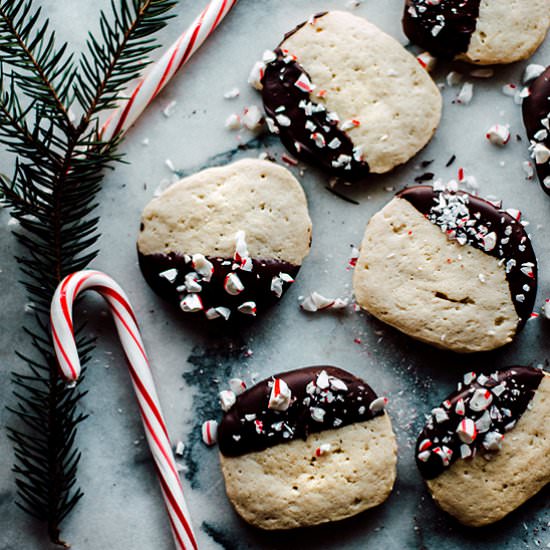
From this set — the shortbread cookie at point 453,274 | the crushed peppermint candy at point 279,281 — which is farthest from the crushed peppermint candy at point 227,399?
the shortbread cookie at point 453,274

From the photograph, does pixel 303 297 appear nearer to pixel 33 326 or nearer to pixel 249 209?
pixel 249 209

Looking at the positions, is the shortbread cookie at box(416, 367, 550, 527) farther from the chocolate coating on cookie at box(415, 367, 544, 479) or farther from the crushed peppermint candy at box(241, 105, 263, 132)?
the crushed peppermint candy at box(241, 105, 263, 132)

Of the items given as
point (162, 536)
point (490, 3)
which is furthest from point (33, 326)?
point (490, 3)

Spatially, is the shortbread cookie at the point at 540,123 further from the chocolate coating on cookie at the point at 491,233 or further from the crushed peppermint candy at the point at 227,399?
the crushed peppermint candy at the point at 227,399

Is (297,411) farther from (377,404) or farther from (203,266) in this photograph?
(203,266)

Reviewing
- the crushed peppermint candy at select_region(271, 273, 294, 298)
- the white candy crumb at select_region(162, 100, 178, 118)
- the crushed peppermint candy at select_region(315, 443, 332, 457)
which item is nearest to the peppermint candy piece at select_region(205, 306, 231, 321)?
the crushed peppermint candy at select_region(271, 273, 294, 298)

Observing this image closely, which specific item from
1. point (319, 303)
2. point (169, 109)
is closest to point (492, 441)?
point (319, 303)
